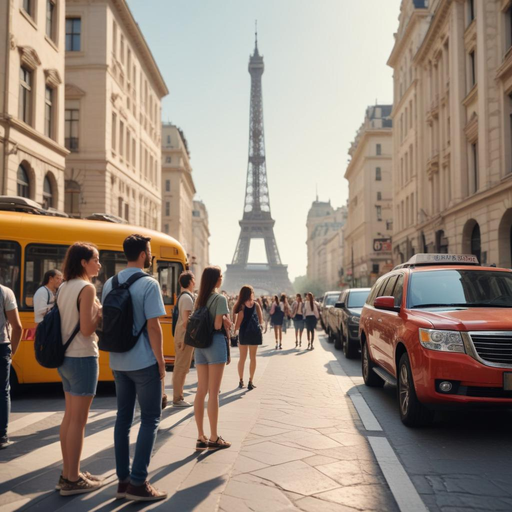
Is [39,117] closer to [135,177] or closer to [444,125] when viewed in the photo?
[135,177]

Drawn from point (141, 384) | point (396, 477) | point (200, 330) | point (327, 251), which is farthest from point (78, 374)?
point (327, 251)

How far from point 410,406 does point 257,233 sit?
114 meters

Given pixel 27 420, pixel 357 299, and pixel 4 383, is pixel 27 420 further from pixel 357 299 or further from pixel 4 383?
pixel 357 299

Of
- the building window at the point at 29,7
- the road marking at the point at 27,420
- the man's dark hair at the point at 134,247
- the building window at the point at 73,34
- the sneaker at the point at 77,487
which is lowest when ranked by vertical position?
the road marking at the point at 27,420

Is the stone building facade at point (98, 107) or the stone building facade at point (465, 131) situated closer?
the stone building facade at point (465, 131)

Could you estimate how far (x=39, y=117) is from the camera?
25.4 metres

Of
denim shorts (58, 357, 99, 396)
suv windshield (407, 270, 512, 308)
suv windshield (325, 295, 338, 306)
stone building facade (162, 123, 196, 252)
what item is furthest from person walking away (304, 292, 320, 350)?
stone building facade (162, 123, 196, 252)

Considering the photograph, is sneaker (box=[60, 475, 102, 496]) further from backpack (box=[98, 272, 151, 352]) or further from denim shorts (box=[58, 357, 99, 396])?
backpack (box=[98, 272, 151, 352])

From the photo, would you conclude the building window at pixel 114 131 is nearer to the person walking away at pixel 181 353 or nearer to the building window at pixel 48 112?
the building window at pixel 48 112

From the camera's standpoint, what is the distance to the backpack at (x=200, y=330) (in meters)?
6.09

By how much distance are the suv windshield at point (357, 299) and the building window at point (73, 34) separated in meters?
23.9

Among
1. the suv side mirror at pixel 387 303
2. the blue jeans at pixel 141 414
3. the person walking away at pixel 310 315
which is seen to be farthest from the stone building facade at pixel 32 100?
the blue jeans at pixel 141 414

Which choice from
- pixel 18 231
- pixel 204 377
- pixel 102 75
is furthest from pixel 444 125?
pixel 204 377

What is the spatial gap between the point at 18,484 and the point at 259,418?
339cm
